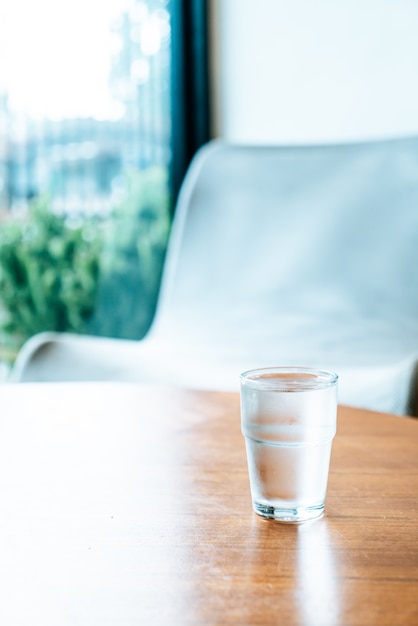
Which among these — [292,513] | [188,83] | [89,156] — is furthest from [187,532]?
[188,83]

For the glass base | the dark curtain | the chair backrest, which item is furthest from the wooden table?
the dark curtain

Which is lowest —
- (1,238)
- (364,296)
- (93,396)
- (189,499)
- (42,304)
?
(42,304)

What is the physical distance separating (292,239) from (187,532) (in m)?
1.57

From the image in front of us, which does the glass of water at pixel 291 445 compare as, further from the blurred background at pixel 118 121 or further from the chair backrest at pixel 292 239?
the blurred background at pixel 118 121

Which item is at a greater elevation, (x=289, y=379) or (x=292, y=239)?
(x=289, y=379)

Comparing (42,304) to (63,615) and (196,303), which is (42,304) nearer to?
(196,303)

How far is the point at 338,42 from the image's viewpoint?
8.27 ft

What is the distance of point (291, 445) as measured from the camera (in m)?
→ 0.56

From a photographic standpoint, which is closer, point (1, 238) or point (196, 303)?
point (196, 303)

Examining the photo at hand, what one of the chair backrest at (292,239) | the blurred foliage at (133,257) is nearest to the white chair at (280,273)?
the chair backrest at (292,239)

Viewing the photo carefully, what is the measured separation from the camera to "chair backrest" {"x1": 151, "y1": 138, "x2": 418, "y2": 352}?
1935mm

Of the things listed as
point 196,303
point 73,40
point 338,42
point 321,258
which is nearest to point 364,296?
point 321,258

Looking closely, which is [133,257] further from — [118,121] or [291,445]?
[291,445]

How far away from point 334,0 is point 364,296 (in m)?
1.08
